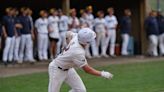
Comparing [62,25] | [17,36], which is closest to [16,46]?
[17,36]

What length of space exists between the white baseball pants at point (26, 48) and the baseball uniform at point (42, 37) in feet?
1.66

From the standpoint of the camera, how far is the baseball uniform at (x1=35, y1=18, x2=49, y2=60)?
59.5 ft

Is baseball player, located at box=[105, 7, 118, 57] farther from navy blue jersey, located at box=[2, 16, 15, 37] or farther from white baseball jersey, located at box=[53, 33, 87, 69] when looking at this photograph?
white baseball jersey, located at box=[53, 33, 87, 69]

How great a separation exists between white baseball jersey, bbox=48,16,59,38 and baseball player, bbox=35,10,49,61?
0.16 meters

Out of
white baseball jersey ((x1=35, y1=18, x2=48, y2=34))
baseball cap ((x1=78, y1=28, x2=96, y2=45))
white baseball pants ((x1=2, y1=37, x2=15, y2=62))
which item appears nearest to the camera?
baseball cap ((x1=78, y1=28, x2=96, y2=45))

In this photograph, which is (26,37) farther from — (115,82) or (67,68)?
(67,68)

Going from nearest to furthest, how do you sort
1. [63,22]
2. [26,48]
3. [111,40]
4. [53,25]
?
[26,48]
[53,25]
[63,22]
[111,40]

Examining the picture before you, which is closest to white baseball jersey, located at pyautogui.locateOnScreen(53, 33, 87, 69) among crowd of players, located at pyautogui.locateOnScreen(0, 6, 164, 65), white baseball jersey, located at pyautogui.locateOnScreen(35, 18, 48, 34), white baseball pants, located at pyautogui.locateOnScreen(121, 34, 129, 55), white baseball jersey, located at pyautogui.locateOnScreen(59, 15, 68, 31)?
crowd of players, located at pyautogui.locateOnScreen(0, 6, 164, 65)

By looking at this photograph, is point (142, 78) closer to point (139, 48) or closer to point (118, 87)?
point (118, 87)

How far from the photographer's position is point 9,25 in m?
17.0

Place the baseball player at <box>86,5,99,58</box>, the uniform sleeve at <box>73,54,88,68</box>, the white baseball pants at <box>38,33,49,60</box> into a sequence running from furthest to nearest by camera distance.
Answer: the baseball player at <box>86,5,99,58</box> → the white baseball pants at <box>38,33,49,60</box> → the uniform sleeve at <box>73,54,88,68</box>

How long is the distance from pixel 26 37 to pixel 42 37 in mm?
766

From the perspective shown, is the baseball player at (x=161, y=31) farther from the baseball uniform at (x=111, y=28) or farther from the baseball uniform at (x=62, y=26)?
the baseball uniform at (x=62, y=26)

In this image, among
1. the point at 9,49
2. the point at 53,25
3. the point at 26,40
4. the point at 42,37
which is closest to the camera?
the point at 9,49
